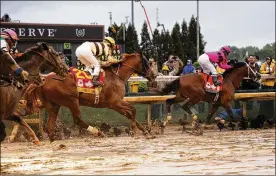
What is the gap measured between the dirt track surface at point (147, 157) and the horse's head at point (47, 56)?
170 centimetres

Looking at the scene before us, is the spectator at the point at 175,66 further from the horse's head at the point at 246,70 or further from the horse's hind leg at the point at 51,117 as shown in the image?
the horse's hind leg at the point at 51,117

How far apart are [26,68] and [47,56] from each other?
26.6 inches

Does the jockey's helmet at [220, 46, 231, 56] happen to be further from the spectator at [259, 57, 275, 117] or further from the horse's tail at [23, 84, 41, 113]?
the horse's tail at [23, 84, 41, 113]

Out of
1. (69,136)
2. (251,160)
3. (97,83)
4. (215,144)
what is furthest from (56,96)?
(251,160)

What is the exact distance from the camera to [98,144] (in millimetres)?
15344

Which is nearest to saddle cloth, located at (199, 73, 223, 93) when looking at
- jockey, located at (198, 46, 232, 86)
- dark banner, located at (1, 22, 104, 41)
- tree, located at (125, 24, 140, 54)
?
jockey, located at (198, 46, 232, 86)

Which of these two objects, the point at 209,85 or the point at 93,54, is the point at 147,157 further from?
the point at 209,85

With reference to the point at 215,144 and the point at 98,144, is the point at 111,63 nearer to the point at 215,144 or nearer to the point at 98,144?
the point at 98,144

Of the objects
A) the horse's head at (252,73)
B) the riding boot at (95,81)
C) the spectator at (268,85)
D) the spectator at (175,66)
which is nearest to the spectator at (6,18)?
the spectator at (175,66)

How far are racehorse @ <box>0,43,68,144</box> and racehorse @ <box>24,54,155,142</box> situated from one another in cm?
169

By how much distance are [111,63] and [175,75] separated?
17.9 ft

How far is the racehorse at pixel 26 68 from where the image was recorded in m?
11.4

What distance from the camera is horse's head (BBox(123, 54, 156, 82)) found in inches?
685

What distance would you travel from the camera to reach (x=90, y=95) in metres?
16.2
